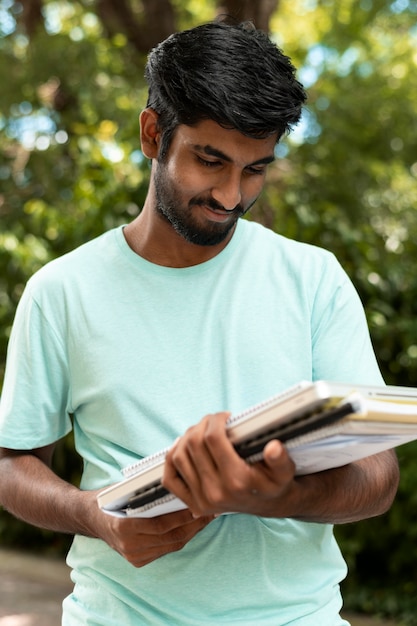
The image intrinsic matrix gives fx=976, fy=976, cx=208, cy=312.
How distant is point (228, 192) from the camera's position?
190 cm

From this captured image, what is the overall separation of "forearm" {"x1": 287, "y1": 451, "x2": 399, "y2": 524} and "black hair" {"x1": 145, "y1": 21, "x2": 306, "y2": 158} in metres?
0.67

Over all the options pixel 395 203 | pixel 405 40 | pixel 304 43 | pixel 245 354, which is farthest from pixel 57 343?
pixel 304 43

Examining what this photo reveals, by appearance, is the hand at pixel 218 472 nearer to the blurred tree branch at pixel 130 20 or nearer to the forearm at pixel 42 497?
the forearm at pixel 42 497

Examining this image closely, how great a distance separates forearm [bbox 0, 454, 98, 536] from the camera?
6.00 feet

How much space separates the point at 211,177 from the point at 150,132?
0.27 metres

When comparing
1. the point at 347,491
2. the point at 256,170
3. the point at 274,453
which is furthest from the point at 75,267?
the point at 274,453

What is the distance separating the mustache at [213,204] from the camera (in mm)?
1913

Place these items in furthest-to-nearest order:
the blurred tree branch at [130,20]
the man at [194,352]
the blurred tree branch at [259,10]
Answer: the blurred tree branch at [130,20]
the blurred tree branch at [259,10]
the man at [194,352]

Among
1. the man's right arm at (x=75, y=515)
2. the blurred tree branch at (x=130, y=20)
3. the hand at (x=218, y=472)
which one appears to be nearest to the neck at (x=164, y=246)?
the man's right arm at (x=75, y=515)


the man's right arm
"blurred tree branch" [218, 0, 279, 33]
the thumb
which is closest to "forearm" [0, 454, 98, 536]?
the man's right arm

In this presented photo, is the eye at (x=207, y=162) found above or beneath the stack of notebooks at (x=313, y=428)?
above

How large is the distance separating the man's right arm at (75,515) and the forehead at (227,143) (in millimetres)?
690

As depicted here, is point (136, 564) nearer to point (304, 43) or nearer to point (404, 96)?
point (404, 96)

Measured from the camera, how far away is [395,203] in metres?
7.16
